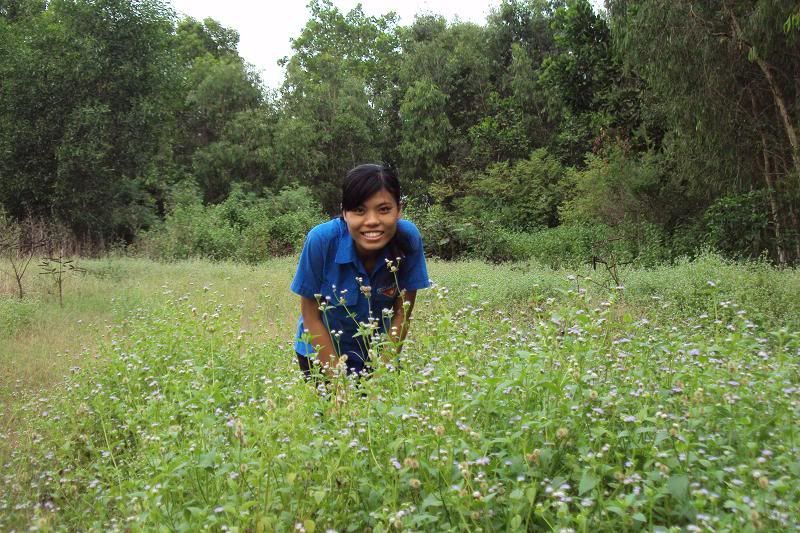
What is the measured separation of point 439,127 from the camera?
32.8 meters

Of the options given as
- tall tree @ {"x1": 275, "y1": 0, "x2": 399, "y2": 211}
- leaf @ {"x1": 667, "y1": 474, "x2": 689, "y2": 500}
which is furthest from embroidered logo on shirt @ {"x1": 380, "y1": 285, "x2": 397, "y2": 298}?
tall tree @ {"x1": 275, "y1": 0, "x2": 399, "y2": 211}

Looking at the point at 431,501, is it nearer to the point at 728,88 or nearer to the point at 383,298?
the point at 383,298

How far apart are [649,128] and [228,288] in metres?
11.2

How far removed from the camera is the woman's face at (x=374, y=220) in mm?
3650

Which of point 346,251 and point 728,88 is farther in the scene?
point 728,88

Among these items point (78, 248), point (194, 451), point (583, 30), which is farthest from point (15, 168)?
point (194, 451)

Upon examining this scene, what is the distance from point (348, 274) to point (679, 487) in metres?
2.16

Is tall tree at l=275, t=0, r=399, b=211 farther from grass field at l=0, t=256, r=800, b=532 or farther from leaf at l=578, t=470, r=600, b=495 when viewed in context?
leaf at l=578, t=470, r=600, b=495

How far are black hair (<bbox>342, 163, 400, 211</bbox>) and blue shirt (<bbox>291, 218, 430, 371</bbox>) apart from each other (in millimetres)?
244

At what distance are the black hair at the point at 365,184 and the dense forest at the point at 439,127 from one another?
28.3 feet

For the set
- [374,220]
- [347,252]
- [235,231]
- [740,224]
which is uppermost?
[374,220]

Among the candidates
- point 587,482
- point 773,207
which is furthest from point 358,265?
point 773,207

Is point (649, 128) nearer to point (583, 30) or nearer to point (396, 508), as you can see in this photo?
point (583, 30)

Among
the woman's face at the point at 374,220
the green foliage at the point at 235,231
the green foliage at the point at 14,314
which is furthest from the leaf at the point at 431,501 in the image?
the green foliage at the point at 235,231
